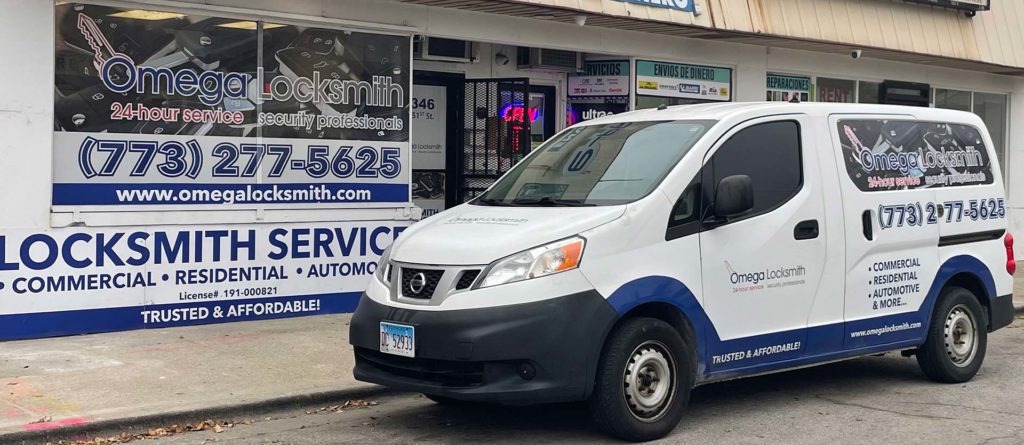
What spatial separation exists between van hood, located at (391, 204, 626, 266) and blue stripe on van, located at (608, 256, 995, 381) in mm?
460

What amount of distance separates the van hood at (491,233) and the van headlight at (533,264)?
5 centimetres

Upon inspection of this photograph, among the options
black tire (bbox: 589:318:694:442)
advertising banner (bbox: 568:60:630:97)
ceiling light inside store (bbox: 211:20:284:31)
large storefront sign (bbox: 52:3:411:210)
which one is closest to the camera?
black tire (bbox: 589:318:694:442)

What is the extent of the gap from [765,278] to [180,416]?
3.77 m

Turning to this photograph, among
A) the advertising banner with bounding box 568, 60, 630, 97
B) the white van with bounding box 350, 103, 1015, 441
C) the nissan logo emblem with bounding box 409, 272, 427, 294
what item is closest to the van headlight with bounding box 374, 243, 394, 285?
the white van with bounding box 350, 103, 1015, 441

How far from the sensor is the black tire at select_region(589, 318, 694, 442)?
657cm

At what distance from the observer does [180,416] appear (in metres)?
7.43

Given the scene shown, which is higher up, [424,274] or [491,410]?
[424,274]

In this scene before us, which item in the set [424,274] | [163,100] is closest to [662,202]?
A: [424,274]

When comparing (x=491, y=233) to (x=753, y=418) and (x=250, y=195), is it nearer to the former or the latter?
(x=753, y=418)

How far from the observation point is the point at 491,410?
7.78m

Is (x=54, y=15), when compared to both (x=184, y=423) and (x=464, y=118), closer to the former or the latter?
(x=184, y=423)

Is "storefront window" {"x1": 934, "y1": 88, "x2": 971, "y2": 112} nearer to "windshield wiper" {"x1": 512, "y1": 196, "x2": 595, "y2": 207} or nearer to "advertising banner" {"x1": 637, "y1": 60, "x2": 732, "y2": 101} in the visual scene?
"advertising banner" {"x1": 637, "y1": 60, "x2": 732, "y2": 101}

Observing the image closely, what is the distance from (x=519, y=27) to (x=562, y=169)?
5347 millimetres

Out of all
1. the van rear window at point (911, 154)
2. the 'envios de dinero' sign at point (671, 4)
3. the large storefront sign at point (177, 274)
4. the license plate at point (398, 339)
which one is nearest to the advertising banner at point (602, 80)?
the 'envios de dinero' sign at point (671, 4)
